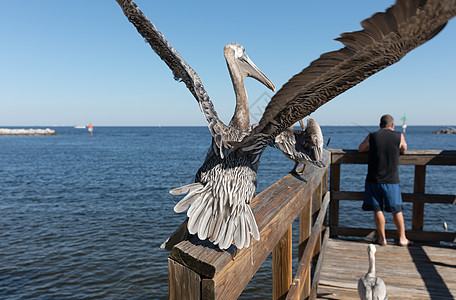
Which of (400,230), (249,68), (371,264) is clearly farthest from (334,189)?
(249,68)

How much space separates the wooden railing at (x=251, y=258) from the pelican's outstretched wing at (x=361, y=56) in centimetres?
60

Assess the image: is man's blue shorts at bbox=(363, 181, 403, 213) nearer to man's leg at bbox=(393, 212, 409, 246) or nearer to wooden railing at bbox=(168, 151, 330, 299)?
man's leg at bbox=(393, 212, 409, 246)

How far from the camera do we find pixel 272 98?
170cm

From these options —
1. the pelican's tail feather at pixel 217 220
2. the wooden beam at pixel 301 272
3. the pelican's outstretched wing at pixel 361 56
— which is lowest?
the wooden beam at pixel 301 272

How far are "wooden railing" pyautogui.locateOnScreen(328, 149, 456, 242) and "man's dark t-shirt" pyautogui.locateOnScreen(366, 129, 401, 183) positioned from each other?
0.32 meters

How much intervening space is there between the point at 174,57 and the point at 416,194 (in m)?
4.66

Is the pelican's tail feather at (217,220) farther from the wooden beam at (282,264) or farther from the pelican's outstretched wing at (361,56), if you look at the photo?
the wooden beam at (282,264)

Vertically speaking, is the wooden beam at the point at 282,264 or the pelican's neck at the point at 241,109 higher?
the pelican's neck at the point at 241,109

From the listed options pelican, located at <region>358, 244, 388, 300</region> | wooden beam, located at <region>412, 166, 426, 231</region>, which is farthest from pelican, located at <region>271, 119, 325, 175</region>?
wooden beam, located at <region>412, 166, 426, 231</region>

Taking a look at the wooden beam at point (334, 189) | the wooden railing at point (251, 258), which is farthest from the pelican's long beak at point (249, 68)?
the wooden beam at point (334, 189)

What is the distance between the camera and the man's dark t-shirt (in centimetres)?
504

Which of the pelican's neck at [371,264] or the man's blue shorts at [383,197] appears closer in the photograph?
the pelican's neck at [371,264]

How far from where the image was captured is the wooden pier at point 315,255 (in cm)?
116

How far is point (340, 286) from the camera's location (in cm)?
409
